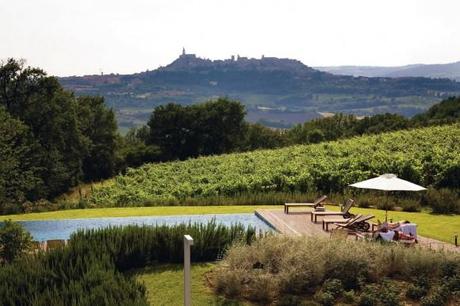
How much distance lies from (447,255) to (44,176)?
31.9 meters

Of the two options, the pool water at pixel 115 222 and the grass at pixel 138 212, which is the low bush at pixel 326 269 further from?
the grass at pixel 138 212

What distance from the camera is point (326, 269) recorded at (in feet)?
28.0

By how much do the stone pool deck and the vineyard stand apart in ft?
15.6

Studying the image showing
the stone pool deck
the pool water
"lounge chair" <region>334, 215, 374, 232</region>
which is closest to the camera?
the stone pool deck

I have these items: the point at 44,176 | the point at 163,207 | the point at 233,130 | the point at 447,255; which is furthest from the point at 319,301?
the point at 233,130

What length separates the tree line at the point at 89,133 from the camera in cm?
2938

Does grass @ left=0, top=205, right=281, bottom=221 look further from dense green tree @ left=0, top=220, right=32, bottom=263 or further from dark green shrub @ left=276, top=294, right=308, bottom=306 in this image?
dark green shrub @ left=276, top=294, right=308, bottom=306

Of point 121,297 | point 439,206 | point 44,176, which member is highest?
point 121,297

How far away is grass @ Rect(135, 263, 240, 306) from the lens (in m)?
8.19

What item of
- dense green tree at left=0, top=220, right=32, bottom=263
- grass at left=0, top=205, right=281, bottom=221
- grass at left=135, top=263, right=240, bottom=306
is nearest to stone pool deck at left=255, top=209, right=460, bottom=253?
grass at left=0, top=205, right=281, bottom=221

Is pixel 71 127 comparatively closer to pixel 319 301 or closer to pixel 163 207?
pixel 163 207

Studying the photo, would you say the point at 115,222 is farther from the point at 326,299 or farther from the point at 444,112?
the point at 444,112

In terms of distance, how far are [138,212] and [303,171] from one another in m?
8.82

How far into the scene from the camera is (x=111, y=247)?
9.74m
